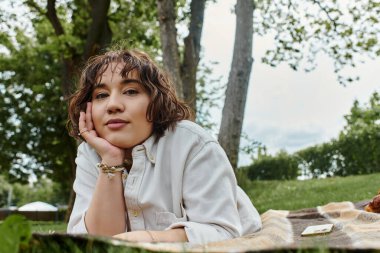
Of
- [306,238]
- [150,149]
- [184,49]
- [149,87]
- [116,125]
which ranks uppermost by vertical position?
[184,49]

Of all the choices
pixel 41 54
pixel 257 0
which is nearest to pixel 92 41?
pixel 257 0

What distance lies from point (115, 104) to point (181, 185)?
0.60 metres

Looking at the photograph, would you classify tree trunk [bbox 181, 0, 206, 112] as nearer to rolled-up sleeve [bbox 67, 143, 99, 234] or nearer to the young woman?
rolled-up sleeve [bbox 67, 143, 99, 234]

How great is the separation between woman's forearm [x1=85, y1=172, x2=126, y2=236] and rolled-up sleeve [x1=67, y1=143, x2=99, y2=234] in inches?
6.2

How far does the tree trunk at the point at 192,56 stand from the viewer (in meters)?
10.5

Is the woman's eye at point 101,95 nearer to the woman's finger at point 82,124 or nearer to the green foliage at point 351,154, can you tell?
the woman's finger at point 82,124

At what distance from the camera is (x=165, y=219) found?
112 inches

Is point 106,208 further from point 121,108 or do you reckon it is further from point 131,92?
point 131,92

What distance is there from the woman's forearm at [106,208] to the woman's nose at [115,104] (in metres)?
0.37

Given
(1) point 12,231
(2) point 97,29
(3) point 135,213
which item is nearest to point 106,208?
(3) point 135,213

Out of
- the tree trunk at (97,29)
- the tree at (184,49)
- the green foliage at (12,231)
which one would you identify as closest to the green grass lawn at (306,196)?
the tree at (184,49)

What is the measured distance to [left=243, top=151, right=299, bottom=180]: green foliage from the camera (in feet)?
78.9

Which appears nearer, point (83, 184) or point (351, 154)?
point (83, 184)

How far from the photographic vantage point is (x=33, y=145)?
22.8 meters
